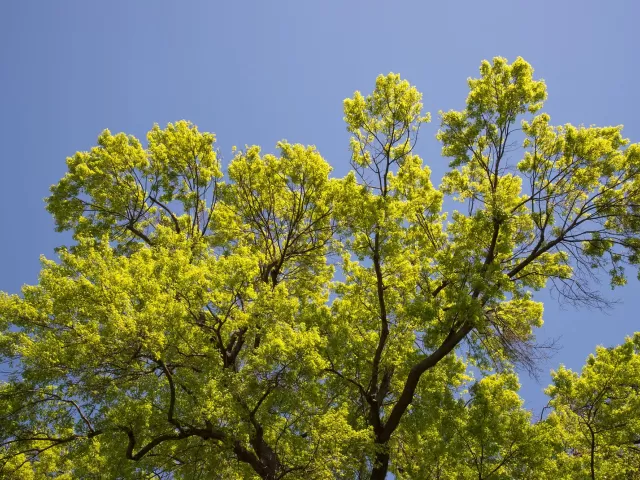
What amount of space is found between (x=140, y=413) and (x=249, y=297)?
294 centimetres

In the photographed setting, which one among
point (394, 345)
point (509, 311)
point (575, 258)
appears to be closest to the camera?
point (575, 258)

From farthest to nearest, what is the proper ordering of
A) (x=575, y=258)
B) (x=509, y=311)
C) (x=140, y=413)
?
1. (x=509, y=311)
2. (x=575, y=258)
3. (x=140, y=413)

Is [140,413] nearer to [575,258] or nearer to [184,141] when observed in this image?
[184,141]

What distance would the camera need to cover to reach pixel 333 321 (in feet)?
34.6

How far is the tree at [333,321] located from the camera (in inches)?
325

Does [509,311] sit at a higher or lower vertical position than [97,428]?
higher

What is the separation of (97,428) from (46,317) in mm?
2315

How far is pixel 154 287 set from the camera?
8359 mm

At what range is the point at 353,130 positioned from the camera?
33.4 ft

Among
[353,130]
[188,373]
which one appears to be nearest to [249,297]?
[188,373]

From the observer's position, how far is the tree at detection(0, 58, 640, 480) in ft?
27.1

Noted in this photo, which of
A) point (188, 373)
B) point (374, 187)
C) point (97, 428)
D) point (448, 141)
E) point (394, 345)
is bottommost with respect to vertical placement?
point (97, 428)

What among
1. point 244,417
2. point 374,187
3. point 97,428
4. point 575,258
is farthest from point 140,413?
point 575,258

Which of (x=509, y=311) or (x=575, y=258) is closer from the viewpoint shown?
(x=575, y=258)
